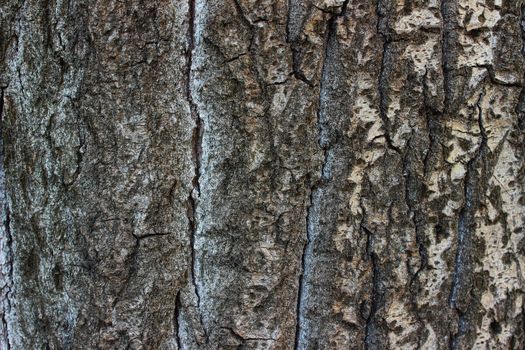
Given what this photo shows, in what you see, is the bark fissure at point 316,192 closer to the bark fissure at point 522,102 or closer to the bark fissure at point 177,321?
the bark fissure at point 177,321

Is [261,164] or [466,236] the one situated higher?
[261,164]

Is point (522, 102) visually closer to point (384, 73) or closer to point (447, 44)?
point (447, 44)

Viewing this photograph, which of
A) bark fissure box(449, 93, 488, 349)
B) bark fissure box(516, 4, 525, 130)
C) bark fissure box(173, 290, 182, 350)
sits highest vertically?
bark fissure box(516, 4, 525, 130)

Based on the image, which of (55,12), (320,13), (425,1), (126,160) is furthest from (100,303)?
(425,1)

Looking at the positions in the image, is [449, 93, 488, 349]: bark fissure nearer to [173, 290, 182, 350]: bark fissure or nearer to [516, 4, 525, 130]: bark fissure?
[516, 4, 525, 130]: bark fissure

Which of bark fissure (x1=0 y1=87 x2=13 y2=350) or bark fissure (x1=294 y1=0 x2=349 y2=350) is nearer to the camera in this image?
bark fissure (x1=294 y1=0 x2=349 y2=350)

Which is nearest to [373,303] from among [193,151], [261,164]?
[261,164]

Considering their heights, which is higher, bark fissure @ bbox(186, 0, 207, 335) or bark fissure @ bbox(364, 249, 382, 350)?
bark fissure @ bbox(186, 0, 207, 335)

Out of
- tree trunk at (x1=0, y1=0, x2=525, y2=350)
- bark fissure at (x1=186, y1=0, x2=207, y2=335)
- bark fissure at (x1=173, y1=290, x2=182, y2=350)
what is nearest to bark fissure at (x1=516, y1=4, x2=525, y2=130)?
tree trunk at (x1=0, y1=0, x2=525, y2=350)
